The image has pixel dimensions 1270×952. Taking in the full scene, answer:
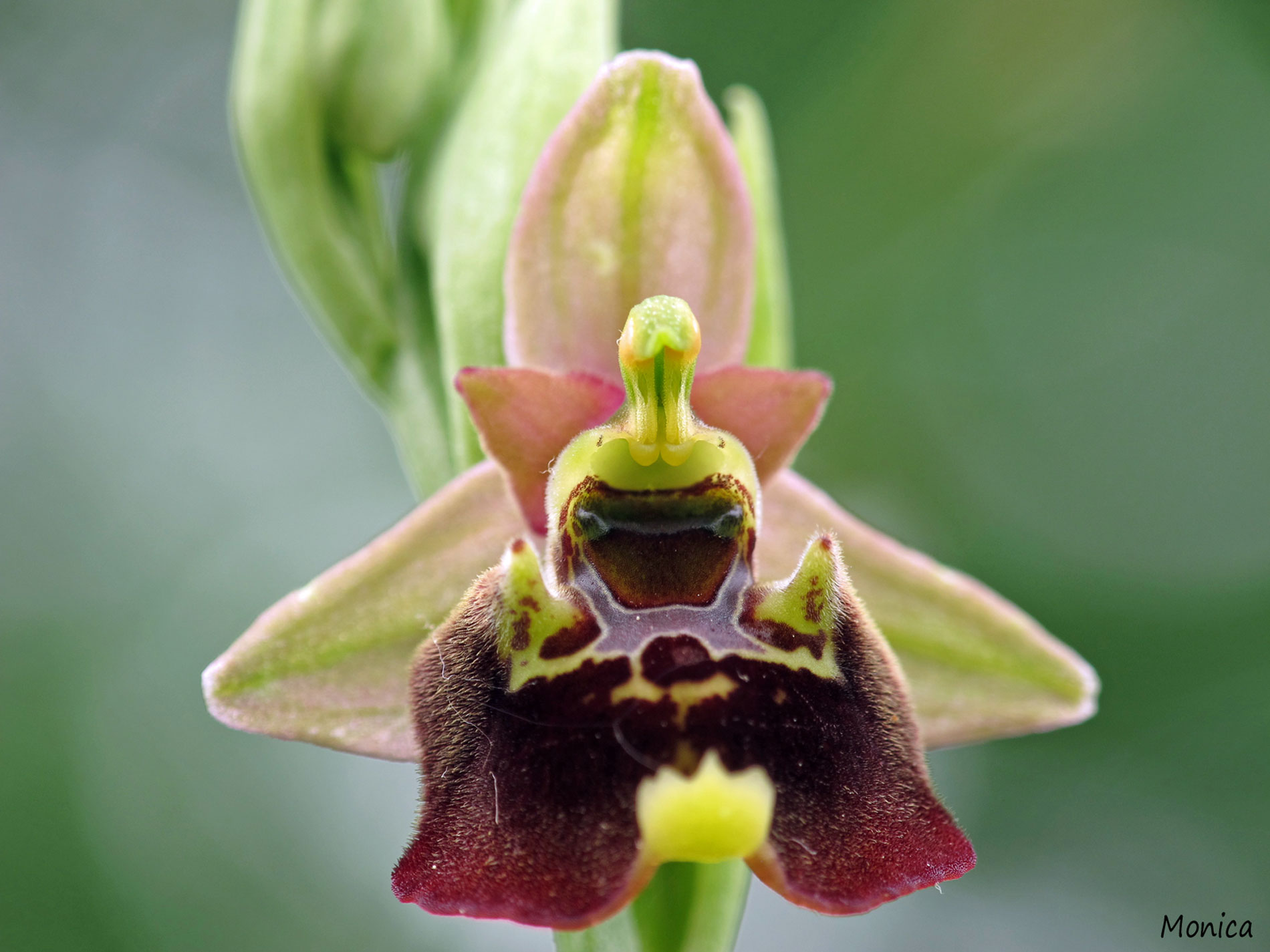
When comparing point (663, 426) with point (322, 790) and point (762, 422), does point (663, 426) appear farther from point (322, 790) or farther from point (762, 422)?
point (322, 790)

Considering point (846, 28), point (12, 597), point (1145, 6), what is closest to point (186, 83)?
point (12, 597)

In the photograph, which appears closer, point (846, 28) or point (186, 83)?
point (846, 28)

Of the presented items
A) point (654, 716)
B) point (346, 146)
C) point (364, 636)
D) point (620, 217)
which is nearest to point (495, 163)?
point (620, 217)

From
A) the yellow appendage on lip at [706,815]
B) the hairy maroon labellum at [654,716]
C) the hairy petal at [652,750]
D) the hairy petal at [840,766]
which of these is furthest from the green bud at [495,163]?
the yellow appendage on lip at [706,815]

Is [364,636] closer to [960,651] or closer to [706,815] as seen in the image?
[706,815]

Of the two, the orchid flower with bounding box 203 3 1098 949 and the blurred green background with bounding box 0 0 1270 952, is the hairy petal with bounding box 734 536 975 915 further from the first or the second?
the blurred green background with bounding box 0 0 1270 952

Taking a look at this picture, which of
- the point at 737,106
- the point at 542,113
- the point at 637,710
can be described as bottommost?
the point at 637,710

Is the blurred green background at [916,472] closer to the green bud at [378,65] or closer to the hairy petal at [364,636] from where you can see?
the green bud at [378,65]
